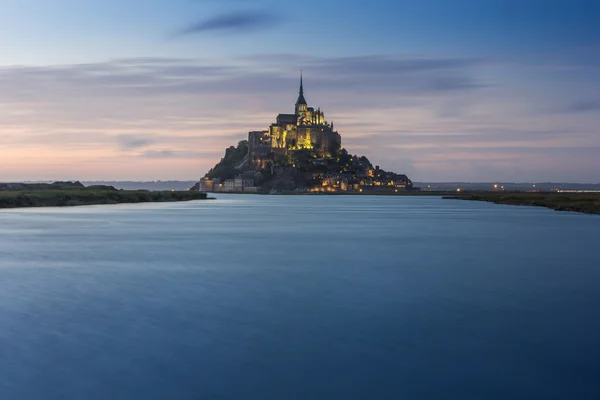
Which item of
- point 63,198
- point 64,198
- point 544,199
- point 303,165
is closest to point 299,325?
point 63,198

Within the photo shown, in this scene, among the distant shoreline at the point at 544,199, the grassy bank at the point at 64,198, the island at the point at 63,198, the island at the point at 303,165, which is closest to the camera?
the distant shoreline at the point at 544,199

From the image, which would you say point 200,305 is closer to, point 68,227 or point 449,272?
point 449,272

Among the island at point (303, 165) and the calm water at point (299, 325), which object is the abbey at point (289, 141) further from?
the calm water at point (299, 325)

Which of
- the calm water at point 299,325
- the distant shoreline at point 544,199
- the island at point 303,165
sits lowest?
the calm water at point 299,325

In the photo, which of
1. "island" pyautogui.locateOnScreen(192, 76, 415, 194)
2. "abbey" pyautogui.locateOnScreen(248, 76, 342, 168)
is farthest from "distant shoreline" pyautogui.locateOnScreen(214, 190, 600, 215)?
"abbey" pyautogui.locateOnScreen(248, 76, 342, 168)

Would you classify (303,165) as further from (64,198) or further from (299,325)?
(299,325)

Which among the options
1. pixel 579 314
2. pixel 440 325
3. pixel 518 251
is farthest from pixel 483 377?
pixel 518 251

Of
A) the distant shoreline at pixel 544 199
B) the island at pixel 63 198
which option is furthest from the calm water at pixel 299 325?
the island at pixel 63 198
